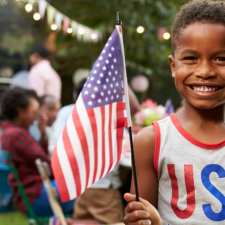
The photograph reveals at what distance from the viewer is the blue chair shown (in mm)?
5587

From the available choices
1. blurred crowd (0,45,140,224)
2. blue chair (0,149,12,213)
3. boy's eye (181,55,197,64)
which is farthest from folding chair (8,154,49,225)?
boy's eye (181,55,197,64)

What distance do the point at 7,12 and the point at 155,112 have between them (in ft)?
55.2

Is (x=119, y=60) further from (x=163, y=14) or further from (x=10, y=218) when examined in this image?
(x=163, y=14)

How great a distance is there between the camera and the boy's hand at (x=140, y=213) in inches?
69.3

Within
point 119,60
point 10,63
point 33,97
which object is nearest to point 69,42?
point 10,63

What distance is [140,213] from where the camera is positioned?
1.76 meters

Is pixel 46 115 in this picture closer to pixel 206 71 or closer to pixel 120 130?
pixel 120 130

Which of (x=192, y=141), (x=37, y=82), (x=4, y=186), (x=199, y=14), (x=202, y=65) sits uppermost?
(x=199, y=14)

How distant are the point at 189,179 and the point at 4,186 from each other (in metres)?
4.37

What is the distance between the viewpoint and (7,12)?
70.4 feet

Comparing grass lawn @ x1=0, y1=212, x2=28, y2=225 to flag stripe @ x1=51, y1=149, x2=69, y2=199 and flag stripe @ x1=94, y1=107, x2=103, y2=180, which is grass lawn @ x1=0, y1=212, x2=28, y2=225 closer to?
flag stripe @ x1=51, y1=149, x2=69, y2=199

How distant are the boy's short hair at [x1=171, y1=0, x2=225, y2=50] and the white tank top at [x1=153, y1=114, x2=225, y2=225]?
320mm

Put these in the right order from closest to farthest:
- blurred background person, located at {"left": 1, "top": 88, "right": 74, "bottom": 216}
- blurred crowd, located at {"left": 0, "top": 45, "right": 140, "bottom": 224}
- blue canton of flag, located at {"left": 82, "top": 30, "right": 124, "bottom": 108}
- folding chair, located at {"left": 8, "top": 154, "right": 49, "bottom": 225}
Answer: blue canton of flag, located at {"left": 82, "top": 30, "right": 124, "bottom": 108} < blurred crowd, located at {"left": 0, "top": 45, "right": 140, "bottom": 224} < folding chair, located at {"left": 8, "top": 154, "right": 49, "bottom": 225} < blurred background person, located at {"left": 1, "top": 88, "right": 74, "bottom": 216}

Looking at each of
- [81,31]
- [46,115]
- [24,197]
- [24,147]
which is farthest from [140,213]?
[81,31]
